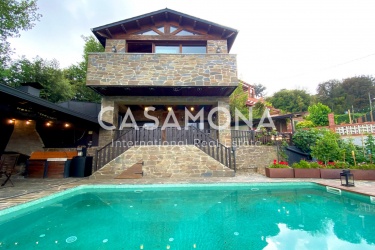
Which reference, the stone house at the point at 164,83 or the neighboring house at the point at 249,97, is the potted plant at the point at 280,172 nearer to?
the stone house at the point at 164,83

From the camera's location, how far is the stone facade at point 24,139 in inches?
315

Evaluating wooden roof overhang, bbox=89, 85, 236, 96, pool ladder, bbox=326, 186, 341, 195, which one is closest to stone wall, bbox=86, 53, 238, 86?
wooden roof overhang, bbox=89, 85, 236, 96

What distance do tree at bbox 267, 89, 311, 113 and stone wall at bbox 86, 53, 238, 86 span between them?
2496 centimetres

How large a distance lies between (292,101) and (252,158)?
25404 millimetres

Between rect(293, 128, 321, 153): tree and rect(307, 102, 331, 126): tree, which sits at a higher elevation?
rect(307, 102, 331, 126): tree

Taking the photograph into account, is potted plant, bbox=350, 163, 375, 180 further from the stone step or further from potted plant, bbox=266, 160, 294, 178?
the stone step

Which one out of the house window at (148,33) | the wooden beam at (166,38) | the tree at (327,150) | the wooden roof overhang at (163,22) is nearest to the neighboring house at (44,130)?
the wooden roof overhang at (163,22)

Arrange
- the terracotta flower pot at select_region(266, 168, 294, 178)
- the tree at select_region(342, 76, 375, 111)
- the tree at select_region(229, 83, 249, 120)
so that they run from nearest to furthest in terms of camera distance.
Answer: the terracotta flower pot at select_region(266, 168, 294, 178) → the tree at select_region(229, 83, 249, 120) → the tree at select_region(342, 76, 375, 111)

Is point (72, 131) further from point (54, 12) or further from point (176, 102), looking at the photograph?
point (54, 12)

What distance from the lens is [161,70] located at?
26.6 feet

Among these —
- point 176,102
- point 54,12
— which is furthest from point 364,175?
point 54,12

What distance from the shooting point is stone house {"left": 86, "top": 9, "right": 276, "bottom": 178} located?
24.8ft

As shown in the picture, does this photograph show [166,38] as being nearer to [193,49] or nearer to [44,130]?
[193,49]

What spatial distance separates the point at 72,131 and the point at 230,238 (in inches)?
376
